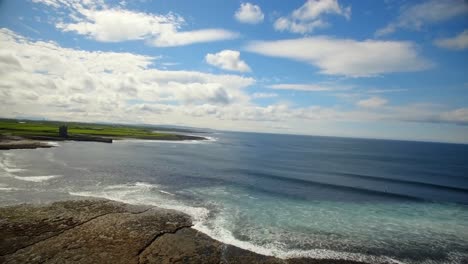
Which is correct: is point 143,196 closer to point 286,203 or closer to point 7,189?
point 7,189

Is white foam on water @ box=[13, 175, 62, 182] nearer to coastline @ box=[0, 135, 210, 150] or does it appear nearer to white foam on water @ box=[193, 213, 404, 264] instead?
white foam on water @ box=[193, 213, 404, 264]

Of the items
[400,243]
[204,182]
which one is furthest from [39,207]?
[400,243]

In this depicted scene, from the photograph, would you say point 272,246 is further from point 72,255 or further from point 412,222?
point 412,222

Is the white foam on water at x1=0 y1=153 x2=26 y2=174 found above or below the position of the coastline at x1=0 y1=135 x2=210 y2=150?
below

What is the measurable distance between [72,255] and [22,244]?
12.0ft

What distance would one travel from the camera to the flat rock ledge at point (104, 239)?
1548 cm

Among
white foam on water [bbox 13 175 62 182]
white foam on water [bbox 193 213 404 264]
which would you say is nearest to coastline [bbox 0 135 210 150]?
white foam on water [bbox 13 175 62 182]

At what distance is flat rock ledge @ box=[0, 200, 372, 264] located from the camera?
50.8ft

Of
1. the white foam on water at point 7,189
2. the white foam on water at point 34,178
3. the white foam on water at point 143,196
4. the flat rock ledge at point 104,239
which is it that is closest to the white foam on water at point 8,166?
the white foam on water at point 34,178

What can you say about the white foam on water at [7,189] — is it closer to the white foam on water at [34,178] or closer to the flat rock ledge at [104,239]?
the white foam on water at [34,178]

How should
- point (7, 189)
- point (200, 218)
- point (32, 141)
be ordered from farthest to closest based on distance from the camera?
point (32, 141) → point (7, 189) → point (200, 218)

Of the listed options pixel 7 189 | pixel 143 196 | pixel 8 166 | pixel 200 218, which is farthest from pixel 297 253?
pixel 8 166

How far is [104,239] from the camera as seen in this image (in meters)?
17.5

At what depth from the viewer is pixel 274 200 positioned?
31.4 metres
